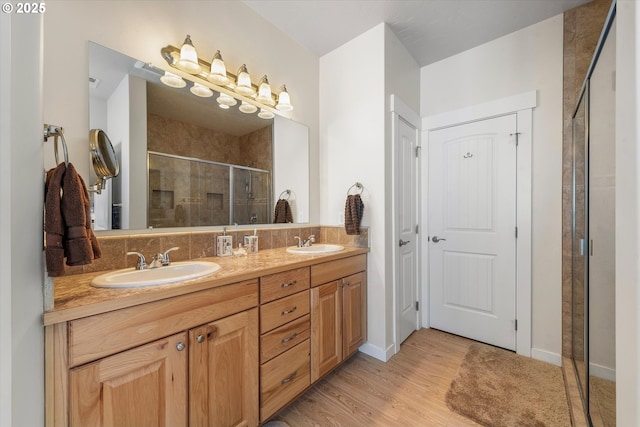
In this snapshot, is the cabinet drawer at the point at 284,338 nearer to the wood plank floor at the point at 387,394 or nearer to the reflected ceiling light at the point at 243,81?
the wood plank floor at the point at 387,394

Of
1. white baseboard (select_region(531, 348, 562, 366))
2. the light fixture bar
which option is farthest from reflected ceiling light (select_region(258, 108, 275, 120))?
white baseboard (select_region(531, 348, 562, 366))

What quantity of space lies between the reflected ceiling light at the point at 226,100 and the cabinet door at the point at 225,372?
4.55 feet

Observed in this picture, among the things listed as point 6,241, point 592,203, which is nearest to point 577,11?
point 592,203

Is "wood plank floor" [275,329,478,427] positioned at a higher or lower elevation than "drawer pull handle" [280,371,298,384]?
lower

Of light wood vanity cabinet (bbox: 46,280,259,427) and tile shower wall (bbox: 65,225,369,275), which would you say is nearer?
light wood vanity cabinet (bbox: 46,280,259,427)

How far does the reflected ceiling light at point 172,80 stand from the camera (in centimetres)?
144

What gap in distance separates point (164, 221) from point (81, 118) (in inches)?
23.9

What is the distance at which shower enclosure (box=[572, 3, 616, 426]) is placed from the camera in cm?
99

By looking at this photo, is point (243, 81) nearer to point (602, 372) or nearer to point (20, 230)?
point (20, 230)

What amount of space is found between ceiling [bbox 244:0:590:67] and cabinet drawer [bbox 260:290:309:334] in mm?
2054

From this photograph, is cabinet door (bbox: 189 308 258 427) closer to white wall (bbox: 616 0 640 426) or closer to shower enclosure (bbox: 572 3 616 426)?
white wall (bbox: 616 0 640 426)

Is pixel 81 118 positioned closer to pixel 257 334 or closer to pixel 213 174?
pixel 213 174

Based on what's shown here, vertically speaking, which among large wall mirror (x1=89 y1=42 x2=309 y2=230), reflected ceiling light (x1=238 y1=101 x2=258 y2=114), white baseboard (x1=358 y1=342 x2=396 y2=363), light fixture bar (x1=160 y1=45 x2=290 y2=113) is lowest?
white baseboard (x1=358 y1=342 x2=396 y2=363)

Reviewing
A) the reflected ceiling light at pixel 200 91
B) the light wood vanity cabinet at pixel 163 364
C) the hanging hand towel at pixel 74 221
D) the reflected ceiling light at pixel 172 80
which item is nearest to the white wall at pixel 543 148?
the light wood vanity cabinet at pixel 163 364
